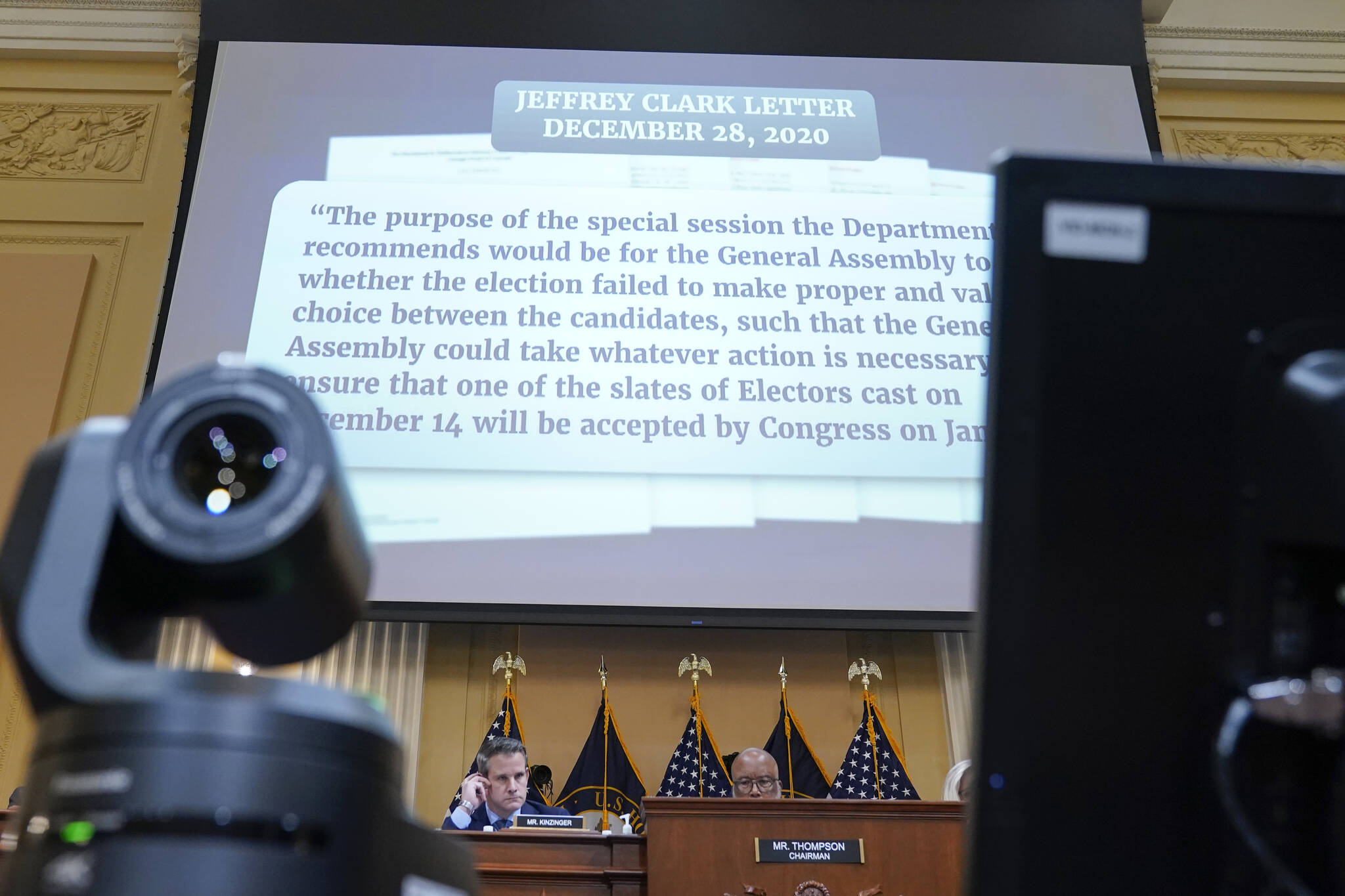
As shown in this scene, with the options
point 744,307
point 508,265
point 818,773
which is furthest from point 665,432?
point 818,773

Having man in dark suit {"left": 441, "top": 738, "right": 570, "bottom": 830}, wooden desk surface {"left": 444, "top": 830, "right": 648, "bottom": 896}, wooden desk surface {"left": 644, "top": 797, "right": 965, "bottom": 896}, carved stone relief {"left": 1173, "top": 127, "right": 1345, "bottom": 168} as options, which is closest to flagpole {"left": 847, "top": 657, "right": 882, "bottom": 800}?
wooden desk surface {"left": 644, "top": 797, "right": 965, "bottom": 896}

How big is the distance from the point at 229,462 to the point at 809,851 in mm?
2598

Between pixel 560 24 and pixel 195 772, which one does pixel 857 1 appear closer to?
pixel 560 24

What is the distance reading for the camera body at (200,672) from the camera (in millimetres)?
510

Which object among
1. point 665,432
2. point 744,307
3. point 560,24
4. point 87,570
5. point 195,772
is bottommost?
point 195,772

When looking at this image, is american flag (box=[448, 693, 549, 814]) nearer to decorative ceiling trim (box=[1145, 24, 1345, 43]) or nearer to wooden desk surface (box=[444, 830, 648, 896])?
wooden desk surface (box=[444, 830, 648, 896])

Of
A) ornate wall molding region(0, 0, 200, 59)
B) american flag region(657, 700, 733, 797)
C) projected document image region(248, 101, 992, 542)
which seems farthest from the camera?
ornate wall molding region(0, 0, 200, 59)

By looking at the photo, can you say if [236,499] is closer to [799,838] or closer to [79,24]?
[799,838]

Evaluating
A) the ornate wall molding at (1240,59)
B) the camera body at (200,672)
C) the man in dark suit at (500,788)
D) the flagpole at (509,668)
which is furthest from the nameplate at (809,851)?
the ornate wall molding at (1240,59)

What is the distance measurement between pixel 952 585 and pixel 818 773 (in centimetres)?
86

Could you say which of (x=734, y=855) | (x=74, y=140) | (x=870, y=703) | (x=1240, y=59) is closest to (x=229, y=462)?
(x=734, y=855)

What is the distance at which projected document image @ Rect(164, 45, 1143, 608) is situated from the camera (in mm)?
3791

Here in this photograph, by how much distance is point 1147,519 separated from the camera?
579 millimetres

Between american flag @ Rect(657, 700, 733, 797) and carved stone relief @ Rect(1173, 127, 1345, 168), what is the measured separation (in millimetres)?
3388
